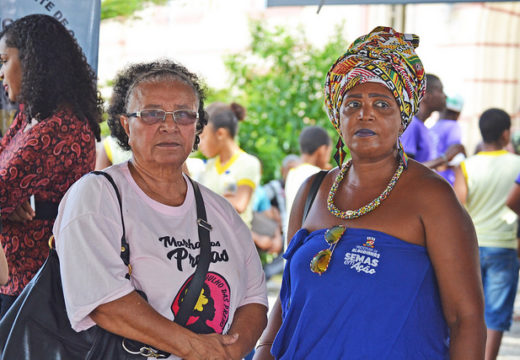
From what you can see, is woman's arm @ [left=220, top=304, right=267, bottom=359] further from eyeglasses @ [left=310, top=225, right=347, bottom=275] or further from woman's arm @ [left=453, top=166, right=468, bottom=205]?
woman's arm @ [left=453, top=166, right=468, bottom=205]

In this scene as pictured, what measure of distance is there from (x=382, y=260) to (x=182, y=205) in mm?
802

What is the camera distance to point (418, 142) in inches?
249

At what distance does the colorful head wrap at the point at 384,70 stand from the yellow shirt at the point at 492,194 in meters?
3.59

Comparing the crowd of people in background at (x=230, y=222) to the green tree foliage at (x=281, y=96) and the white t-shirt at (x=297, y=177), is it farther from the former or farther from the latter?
the green tree foliage at (x=281, y=96)

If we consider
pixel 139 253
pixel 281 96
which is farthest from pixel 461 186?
pixel 281 96

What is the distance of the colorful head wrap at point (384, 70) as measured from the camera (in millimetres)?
2979

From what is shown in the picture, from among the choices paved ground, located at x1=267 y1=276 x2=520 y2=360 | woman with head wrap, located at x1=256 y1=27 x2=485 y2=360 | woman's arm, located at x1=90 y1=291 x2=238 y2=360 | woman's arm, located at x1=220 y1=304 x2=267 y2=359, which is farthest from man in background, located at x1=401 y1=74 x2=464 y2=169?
woman's arm, located at x1=90 y1=291 x2=238 y2=360

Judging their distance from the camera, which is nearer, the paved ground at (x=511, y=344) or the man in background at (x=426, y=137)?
the man in background at (x=426, y=137)

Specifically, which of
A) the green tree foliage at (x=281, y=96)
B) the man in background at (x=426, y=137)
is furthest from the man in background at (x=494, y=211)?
the green tree foliage at (x=281, y=96)

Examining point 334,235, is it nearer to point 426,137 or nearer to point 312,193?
point 312,193

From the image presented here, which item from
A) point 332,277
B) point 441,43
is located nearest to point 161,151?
point 332,277

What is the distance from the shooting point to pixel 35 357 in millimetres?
2643

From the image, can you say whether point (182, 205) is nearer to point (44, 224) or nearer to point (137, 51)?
point (44, 224)

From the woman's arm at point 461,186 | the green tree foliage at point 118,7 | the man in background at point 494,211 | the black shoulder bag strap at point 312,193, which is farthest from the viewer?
the green tree foliage at point 118,7
